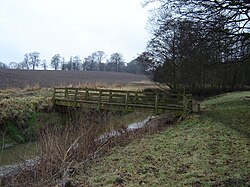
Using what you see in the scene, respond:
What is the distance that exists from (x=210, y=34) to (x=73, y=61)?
98362mm

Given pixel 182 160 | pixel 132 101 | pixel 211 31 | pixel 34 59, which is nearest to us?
pixel 182 160

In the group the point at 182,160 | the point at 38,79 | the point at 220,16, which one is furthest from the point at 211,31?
the point at 38,79

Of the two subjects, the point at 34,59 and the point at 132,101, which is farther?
the point at 34,59

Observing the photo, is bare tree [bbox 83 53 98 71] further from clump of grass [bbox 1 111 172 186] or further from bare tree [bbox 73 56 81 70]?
clump of grass [bbox 1 111 172 186]

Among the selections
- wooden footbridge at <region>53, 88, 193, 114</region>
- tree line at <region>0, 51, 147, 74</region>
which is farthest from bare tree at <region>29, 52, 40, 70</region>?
wooden footbridge at <region>53, 88, 193, 114</region>

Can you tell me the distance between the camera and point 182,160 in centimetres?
768

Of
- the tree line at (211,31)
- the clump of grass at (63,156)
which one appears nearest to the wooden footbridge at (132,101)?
the tree line at (211,31)

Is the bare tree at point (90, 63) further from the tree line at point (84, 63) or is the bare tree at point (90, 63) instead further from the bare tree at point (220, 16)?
the bare tree at point (220, 16)

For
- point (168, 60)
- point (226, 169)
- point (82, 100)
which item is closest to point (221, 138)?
point (226, 169)

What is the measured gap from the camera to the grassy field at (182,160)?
6293 millimetres

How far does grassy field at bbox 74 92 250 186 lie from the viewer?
629 centimetres

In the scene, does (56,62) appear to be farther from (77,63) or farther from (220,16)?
(220,16)

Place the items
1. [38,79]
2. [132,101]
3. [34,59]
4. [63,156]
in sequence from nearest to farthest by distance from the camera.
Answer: [63,156]
[132,101]
[38,79]
[34,59]

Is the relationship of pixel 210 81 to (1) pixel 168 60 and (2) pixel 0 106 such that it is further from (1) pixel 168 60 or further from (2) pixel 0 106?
(2) pixel 0 106
